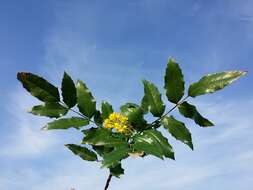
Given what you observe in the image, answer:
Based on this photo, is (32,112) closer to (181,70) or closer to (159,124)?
(159,124)

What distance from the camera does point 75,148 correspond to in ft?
9.12

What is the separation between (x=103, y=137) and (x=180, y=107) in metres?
0.62

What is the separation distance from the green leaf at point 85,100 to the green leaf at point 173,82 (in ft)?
1.67

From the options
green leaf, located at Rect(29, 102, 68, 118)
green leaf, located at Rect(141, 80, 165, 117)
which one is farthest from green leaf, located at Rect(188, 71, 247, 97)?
green leaf, located at Rect(29, 102, 68, 118)

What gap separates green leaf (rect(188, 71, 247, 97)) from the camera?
2487 mm

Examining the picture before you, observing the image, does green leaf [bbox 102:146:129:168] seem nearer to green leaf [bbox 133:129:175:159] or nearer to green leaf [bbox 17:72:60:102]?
green leaf [bbox 133:129:175:159]

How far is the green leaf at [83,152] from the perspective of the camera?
277 centimetres

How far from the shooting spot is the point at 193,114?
2729 millimetres

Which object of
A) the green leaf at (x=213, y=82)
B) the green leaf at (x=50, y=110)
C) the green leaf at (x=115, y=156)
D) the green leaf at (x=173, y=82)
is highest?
the green leaf at (x=50, y=110)

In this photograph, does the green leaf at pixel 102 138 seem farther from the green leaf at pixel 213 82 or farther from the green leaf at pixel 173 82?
the green leaf at pixel 213 82

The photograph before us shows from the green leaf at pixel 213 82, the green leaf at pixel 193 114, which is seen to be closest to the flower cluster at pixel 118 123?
the green leaf at pixel 193 114

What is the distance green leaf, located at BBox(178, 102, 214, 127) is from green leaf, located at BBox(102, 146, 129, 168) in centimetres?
56

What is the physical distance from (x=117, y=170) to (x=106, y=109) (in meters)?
0.48

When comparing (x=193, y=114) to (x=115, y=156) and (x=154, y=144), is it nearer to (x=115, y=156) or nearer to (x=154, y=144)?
(x=154, y=144)
